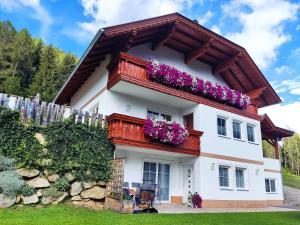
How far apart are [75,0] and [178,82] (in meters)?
8.52

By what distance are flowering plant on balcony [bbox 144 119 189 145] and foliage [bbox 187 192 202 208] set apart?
2960 millimetres

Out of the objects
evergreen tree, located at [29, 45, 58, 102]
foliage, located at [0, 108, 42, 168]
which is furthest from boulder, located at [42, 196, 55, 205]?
evergreen tree, located at [29, 45, 58, 102]

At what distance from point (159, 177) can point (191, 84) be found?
17.5 ft

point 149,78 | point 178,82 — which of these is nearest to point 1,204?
point 149,78

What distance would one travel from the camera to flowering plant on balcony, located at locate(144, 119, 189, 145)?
11.8 metres

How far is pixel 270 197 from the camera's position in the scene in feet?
61.2

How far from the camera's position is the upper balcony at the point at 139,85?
1195 cm

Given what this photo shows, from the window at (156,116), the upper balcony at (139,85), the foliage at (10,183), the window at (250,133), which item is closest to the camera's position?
the foliage at (10,183)

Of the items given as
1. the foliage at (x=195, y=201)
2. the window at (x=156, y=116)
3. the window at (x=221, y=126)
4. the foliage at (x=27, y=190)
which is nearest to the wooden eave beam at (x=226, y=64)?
the window at (x=221, y=126)

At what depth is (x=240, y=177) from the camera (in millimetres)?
16094

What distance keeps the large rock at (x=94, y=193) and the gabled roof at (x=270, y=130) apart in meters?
13.6

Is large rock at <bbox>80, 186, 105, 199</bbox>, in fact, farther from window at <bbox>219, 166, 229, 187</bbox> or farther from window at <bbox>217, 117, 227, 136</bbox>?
window at <bbox>217, 117, 227, 136</bbox>

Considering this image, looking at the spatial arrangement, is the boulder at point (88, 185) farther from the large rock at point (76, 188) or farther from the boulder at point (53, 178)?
the boulder at point (53, 178)

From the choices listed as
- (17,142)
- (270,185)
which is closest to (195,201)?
(17,142)
